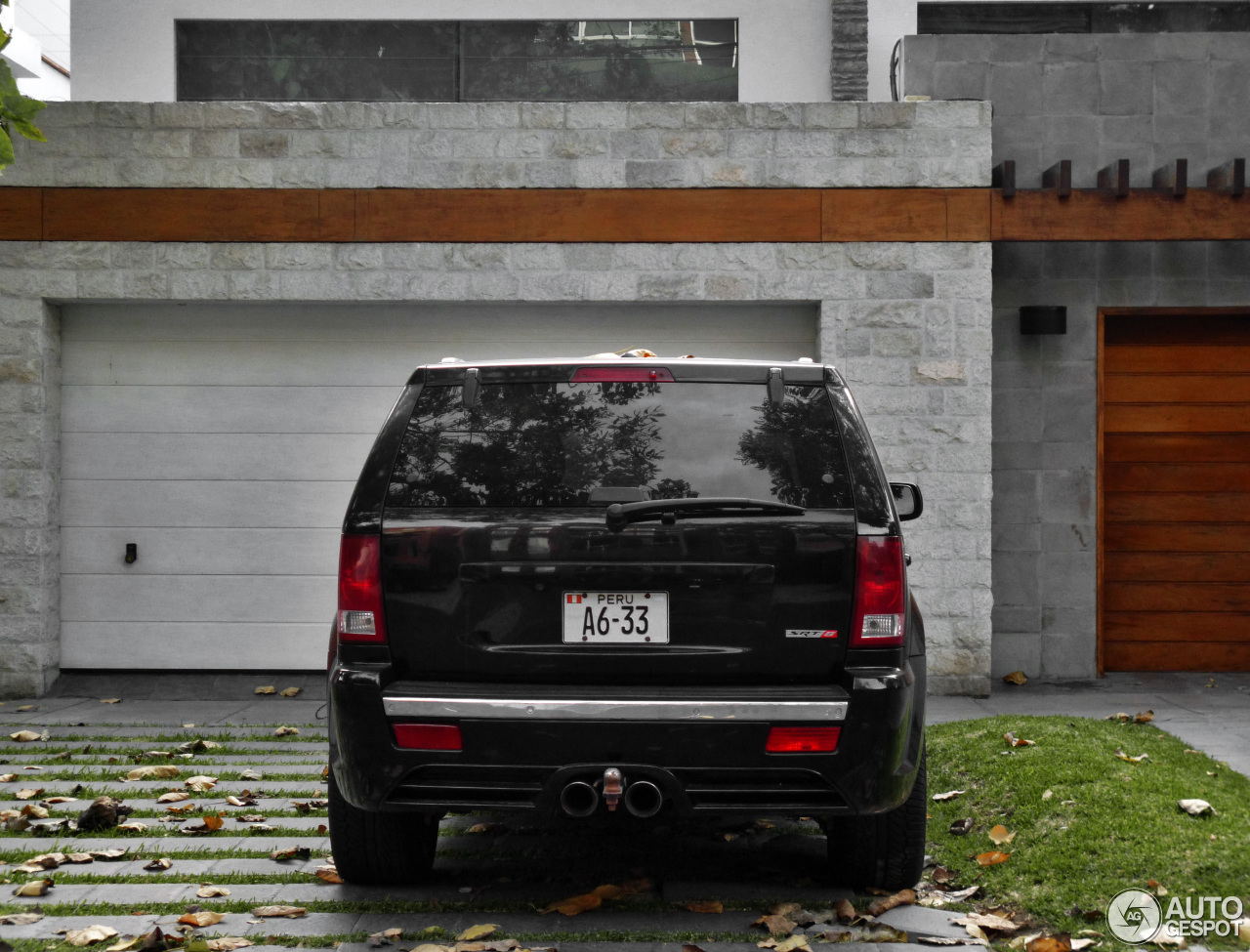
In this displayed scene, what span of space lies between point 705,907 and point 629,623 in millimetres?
1104

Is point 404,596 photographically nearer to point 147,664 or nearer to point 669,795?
point 669,795

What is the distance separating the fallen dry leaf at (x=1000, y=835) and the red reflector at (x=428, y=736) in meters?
2.25

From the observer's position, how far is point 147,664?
8.73 meters

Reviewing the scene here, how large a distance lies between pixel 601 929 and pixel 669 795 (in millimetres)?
Result: 607

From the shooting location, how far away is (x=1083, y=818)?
4617 mm

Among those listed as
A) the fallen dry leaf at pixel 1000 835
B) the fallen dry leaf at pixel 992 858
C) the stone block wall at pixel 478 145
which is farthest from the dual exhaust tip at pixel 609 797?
the stone block wall at pixel 478 145

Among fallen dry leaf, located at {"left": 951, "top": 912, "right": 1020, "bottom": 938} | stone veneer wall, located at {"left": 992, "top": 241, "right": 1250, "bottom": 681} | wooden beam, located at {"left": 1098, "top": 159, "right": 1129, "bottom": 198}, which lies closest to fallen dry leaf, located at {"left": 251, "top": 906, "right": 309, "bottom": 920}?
fallen dry leaf, located at {"left": 951, "top": 912, "right": 1020, "bottom": 938}

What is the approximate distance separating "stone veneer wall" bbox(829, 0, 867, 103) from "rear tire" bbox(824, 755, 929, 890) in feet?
A: 24.4

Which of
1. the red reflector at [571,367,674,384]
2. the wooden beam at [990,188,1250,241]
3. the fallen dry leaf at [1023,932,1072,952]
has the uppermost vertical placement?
the wooden beam at [990,188,1250,241]

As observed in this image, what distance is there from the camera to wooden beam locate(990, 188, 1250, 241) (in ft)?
27.0

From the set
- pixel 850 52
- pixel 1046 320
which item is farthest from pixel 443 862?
pixel 850 52

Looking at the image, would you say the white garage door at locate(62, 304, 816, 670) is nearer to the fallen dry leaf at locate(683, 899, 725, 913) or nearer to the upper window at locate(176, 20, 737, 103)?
the upper window at locate(176, 20, 737, 103)

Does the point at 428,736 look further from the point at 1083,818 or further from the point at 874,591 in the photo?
the point at 1083,818

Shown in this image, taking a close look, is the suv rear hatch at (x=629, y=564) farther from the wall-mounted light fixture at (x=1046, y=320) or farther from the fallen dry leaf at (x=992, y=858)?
the wall-mounted light fixture at (x=1046, y=320)
